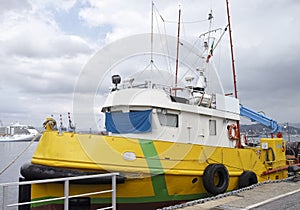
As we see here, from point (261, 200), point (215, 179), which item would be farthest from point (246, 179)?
point (261, 200)

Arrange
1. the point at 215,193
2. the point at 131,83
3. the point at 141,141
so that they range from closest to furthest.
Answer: the point at 141,141 < the point at 215,193 < the point at 131,83

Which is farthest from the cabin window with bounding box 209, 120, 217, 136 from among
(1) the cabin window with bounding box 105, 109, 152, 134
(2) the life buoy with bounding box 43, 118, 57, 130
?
(2) the life buoy with bounding box 43, 118, 57, 130

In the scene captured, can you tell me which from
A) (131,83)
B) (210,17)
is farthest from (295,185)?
(210,17)

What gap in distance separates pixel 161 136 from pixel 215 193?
2110mm

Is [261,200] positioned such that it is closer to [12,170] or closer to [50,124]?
[50,124]

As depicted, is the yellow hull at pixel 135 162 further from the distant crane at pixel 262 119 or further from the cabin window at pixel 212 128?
the distant crane at pixel 262 119

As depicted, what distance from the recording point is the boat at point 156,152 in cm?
711

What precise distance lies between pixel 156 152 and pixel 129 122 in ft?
4.71

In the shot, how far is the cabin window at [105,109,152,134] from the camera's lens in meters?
8.60

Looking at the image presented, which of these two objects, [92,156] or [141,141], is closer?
[92,156]

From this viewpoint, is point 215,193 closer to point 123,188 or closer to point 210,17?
point 123,188

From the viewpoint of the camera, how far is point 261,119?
13.6 meters

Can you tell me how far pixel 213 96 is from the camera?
1057 cm

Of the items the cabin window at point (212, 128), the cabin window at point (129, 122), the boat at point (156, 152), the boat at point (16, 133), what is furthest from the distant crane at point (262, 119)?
the boat at point (16, 133)
